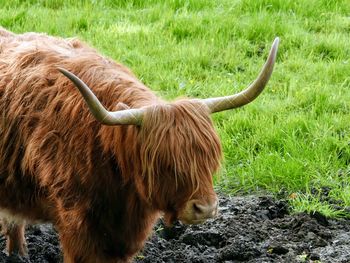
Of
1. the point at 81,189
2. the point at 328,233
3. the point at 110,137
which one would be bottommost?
the point at 328,233

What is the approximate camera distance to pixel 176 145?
391 centimetres

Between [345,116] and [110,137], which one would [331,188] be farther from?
[110,137]

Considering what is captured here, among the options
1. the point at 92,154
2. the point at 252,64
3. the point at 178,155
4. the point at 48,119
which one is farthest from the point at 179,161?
the point at 252,64

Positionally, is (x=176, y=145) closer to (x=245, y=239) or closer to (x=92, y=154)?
(x=92, y=154)

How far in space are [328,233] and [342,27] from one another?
12.4 feet

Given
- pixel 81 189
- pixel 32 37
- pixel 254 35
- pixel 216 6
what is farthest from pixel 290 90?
pixel 81 189

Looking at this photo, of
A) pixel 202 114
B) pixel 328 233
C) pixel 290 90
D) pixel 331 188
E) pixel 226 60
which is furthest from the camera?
pixel 226 60


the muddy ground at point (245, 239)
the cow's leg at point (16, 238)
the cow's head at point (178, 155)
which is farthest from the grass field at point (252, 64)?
the cow's head at point (178, 155)

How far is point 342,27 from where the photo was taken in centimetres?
870

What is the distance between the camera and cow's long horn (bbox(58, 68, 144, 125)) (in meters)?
3.65

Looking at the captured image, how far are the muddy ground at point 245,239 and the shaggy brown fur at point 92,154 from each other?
81cm

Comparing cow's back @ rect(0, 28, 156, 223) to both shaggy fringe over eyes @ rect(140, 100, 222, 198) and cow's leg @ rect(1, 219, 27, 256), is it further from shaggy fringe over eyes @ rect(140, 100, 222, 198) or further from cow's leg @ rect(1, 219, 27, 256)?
cow's leg @ rect(1, 219, 27, 256)

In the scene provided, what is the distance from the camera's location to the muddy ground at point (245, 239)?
5.22 metres

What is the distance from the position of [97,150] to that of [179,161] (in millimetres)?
521
